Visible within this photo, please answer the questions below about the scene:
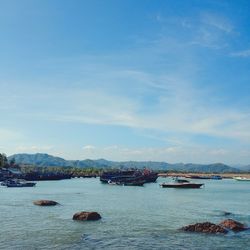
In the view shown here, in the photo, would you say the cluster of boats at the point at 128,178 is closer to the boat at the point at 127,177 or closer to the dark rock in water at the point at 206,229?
the boat at the point at 127,177

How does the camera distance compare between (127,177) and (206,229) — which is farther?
(127,177)

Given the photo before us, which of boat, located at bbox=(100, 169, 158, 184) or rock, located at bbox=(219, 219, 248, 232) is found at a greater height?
boat, located at bbox=(100, 169, 158, 184)

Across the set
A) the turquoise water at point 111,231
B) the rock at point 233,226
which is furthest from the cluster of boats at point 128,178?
the rock at point 233,226

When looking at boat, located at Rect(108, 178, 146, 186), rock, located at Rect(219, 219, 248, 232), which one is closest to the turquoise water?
rock, located at Rect(219, 219, 248, 232)

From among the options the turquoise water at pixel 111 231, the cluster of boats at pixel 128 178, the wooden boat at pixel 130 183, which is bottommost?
the turquoise water at pixel 111 231

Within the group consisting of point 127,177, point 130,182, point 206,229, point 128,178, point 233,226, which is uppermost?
point 127,177

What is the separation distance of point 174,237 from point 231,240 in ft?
17.4

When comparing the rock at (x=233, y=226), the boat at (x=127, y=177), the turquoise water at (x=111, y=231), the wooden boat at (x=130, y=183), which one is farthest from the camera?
the boat at (x=127, y=177)

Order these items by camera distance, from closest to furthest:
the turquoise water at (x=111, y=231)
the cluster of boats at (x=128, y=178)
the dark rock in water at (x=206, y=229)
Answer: the turquoise water at (x=111, y=231) → the dark rock in water at (x=206, y=229) → the cluster of boats at (x=128, y=178)

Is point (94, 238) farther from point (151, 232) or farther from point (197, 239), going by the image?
→ point (197, 239)

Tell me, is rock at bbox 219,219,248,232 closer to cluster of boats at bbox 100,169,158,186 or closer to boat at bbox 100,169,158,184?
cluster of boats at bbox 100,169,158,186

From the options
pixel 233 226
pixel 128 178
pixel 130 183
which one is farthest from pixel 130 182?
pixel 233 226

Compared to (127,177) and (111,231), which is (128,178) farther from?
(111,231)

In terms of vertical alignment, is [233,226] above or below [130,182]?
below
